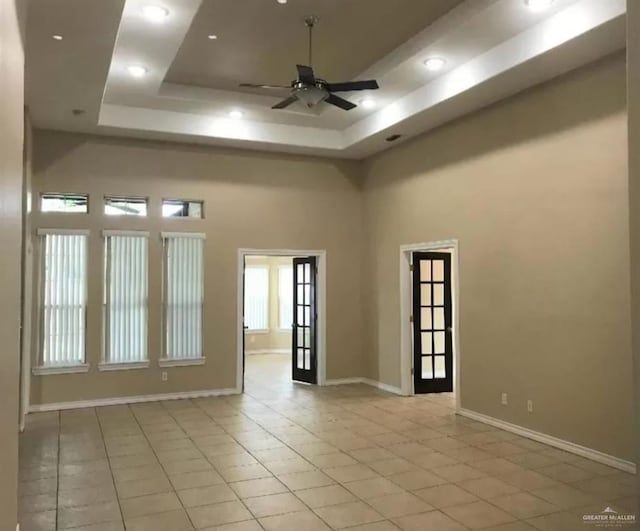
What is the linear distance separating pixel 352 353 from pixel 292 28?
5282mm

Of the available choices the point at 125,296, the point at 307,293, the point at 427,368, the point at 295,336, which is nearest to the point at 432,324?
the point at 427,368

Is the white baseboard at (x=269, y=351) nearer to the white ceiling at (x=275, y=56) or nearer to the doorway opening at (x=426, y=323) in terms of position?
the doorway opening at (x=426, y=323)

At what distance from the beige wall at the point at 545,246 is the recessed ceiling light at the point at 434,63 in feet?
2.76

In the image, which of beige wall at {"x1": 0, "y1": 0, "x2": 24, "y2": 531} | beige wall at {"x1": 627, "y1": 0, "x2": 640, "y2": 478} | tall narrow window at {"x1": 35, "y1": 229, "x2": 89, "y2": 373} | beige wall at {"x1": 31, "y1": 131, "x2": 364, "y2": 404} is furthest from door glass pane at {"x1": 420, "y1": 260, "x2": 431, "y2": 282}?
beige wall at {"x1": 0, "y1": 0, "x2": 24, "y2": 531}

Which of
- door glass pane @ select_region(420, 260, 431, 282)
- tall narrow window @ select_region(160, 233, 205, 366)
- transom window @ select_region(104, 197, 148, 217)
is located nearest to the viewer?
transom window @ select_region(104, 197, 148, 217)

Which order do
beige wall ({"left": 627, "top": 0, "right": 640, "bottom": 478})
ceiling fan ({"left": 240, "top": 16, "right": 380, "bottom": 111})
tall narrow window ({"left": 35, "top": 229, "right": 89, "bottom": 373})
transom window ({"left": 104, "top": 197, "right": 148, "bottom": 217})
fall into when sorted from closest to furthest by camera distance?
beige wall ({"left": 627, "top": 0, "right": 640, "bottom": 478}) → ceiling fan ({"left": 240, "top": 16, "right": 380, "bottom": 111}) → tall narrow window ({"left": 35, "top": 229, "right": 89, "bottom": 373}) → transom window ({"left": 104, "top": 197, "right": 148, "bottom": 217})

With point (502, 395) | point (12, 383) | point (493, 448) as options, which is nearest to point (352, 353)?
point (502, 395)

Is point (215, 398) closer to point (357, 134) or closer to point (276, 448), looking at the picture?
point (276, 448)

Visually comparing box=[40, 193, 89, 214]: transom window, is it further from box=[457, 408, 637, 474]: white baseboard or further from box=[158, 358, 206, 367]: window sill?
box=[457, 408, 637, 474]: white baseboard

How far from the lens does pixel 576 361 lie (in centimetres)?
532

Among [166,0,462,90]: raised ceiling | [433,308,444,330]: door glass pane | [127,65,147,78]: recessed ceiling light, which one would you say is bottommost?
[433,308,444,330]: door glass pane

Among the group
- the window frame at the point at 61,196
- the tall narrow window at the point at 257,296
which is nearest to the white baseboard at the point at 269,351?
the tall narrow window at the point at 257,296

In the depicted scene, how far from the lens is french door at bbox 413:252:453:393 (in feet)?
26.7

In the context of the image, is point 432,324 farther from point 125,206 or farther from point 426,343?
point 125,206
